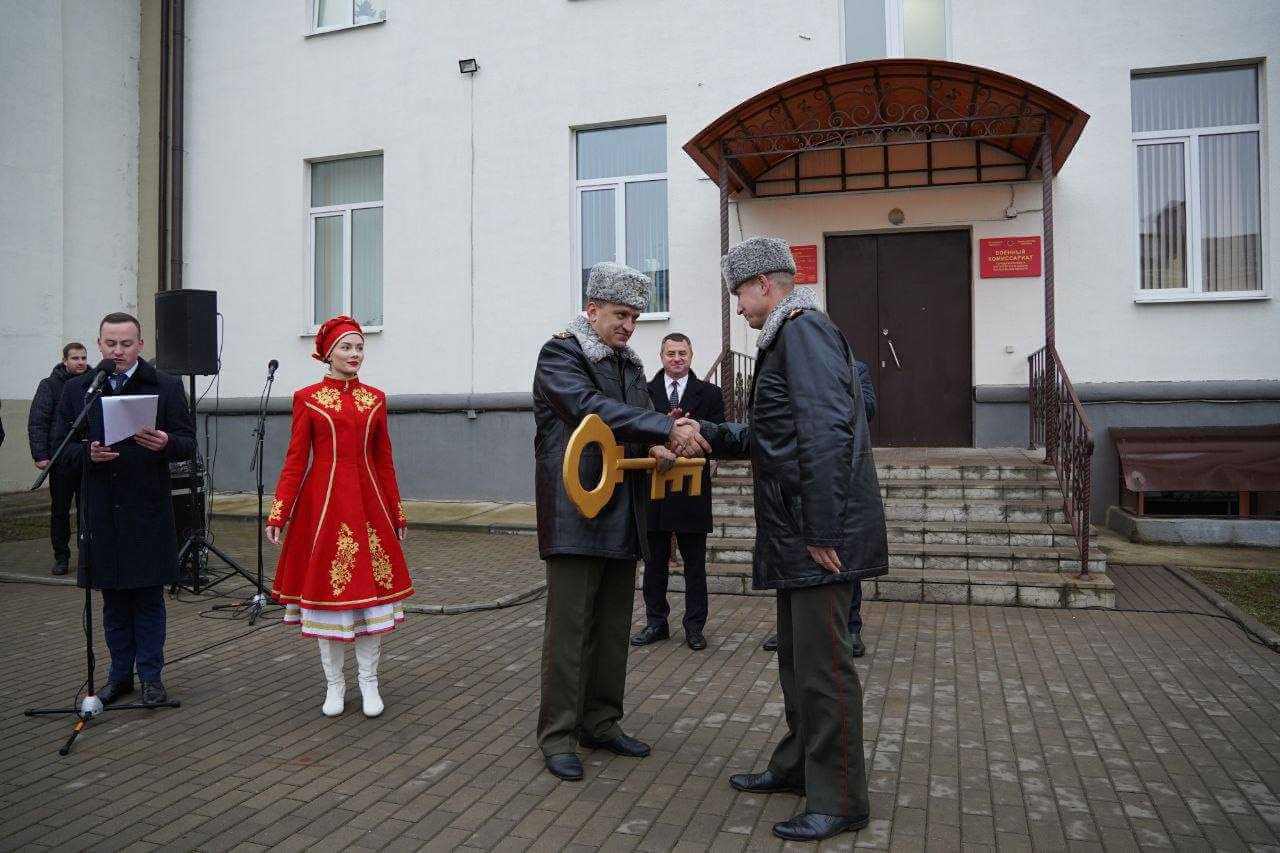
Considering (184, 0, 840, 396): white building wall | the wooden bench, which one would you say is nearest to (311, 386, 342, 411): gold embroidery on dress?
(184, 0, 840, 396): white building wall

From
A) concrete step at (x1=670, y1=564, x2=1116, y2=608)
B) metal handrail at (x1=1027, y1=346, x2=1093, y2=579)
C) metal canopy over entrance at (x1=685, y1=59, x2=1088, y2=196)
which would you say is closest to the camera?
concrete step at (x1=670, y1=564, x2=1116, y2=608)

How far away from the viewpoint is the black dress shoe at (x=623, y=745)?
401 cm

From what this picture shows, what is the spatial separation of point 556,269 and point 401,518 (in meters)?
7.43

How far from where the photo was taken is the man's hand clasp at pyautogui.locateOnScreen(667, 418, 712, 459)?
12.4 ft

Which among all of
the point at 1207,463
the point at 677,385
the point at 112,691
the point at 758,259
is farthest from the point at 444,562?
the point at 1207,463

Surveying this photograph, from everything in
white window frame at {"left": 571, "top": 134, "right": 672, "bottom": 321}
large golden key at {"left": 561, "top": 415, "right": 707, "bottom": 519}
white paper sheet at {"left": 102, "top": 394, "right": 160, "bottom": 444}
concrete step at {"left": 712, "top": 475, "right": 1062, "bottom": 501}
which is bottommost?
concrete step at {"left": 712, "top": 475, "right": 1062, "bottom": 501}

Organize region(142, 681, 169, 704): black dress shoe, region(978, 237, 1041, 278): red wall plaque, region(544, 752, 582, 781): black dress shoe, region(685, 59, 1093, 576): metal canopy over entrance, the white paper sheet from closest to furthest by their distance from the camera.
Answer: region(544, 752, 582, 781): black dress shoe → the white paper sheet → region(142, 681, 169, 704): black dress shoe → region(685, 59, 1093, 576): metal canopy over entrance → region(978, 237, 1041, 278): red wall plaque

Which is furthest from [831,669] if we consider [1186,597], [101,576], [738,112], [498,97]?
[498,97]

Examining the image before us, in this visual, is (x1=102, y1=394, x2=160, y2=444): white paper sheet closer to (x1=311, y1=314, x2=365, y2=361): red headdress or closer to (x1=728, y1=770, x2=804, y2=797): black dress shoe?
(x1=311, y1=314, x2=365, y2=361): red headdress

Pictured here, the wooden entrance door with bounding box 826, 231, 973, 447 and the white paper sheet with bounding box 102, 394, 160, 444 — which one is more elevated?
the wooden entrance door with bounding box 826, 231, 973, 447

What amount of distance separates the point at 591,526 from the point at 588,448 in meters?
0.33

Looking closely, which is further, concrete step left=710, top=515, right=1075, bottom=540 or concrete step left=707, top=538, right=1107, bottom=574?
concrete step left=710, top=515, right=1075, bottom=540

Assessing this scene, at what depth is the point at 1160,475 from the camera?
898 cm

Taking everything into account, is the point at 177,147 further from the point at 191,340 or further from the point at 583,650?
the point at 583,650
